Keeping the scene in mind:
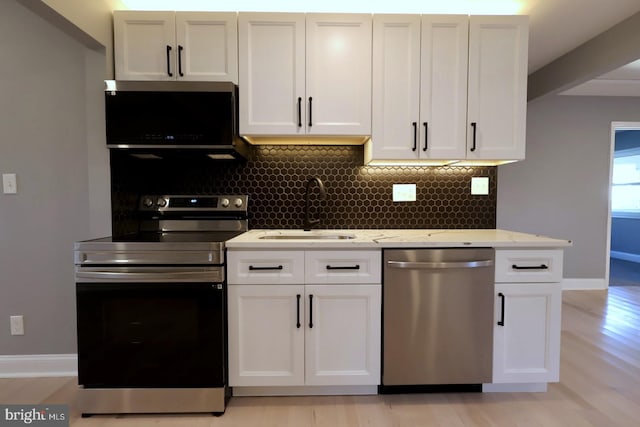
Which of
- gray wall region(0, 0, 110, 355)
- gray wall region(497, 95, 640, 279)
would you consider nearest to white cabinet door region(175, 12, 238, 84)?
gray wall region(0, 0, 110, 355)

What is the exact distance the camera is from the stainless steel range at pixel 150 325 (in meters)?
1.58

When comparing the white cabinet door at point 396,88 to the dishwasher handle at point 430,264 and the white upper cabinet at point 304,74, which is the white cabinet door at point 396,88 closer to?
the white upper cabinet at point 304,74

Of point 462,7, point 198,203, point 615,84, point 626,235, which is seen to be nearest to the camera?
point 462,7

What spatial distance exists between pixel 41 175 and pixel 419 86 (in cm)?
238

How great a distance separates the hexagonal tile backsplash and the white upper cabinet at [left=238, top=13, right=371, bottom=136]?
1.11 feet

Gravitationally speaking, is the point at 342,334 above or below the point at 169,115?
below

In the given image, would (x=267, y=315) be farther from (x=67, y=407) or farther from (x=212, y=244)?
(x=67, y=407)

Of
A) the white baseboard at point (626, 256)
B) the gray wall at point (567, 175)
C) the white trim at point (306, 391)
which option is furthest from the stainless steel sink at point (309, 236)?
the white baseboard at point (626, 256)

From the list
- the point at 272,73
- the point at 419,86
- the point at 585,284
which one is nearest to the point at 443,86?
the point at 419,86

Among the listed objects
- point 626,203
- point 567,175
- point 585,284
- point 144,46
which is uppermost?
point 144,46

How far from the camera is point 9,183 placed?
1.98m

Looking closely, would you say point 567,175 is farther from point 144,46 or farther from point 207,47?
point 144,46

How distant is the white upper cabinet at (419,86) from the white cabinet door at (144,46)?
3.95ft

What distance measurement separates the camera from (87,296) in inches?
62.5
